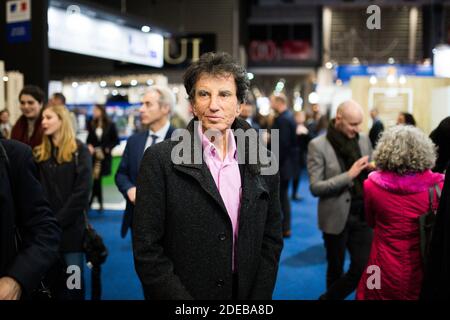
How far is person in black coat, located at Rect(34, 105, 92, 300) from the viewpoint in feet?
11.0

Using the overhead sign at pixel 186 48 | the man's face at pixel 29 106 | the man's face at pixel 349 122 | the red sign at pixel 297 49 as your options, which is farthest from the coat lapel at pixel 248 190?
the red sign at pixel 297 49

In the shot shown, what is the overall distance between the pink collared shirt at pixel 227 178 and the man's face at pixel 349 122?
2114mm

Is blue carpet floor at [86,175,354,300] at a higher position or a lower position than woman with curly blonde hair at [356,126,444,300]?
lower

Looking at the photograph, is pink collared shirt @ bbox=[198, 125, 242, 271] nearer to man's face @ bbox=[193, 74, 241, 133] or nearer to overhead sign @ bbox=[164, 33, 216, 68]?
man's face @ bbox=[193, 74, 241, 133]

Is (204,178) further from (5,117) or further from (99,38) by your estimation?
(99,38)

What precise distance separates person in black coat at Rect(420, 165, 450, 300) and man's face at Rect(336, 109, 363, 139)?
1996 millimetres

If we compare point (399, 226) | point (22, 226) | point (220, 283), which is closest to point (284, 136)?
point (399, 226)

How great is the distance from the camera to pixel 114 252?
19.3 ft

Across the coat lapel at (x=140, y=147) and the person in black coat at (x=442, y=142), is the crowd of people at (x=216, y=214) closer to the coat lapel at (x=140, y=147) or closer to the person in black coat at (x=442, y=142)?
the person in black coat at (x=442, y=142)

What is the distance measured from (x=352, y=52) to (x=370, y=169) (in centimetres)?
1907

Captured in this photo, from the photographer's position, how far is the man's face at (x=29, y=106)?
151 inches

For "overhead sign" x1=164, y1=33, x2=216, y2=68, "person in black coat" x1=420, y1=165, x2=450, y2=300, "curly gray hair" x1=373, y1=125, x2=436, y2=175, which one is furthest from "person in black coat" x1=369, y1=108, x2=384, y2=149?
"overhead sign" x1=164, y1=33, x2=216, y2=68

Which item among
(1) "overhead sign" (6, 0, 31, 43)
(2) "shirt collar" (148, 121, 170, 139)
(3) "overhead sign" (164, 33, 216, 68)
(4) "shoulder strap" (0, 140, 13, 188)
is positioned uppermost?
(3) "overhead sign" (164, 33, 216, 68)

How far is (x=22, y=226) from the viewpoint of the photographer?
1.74m
